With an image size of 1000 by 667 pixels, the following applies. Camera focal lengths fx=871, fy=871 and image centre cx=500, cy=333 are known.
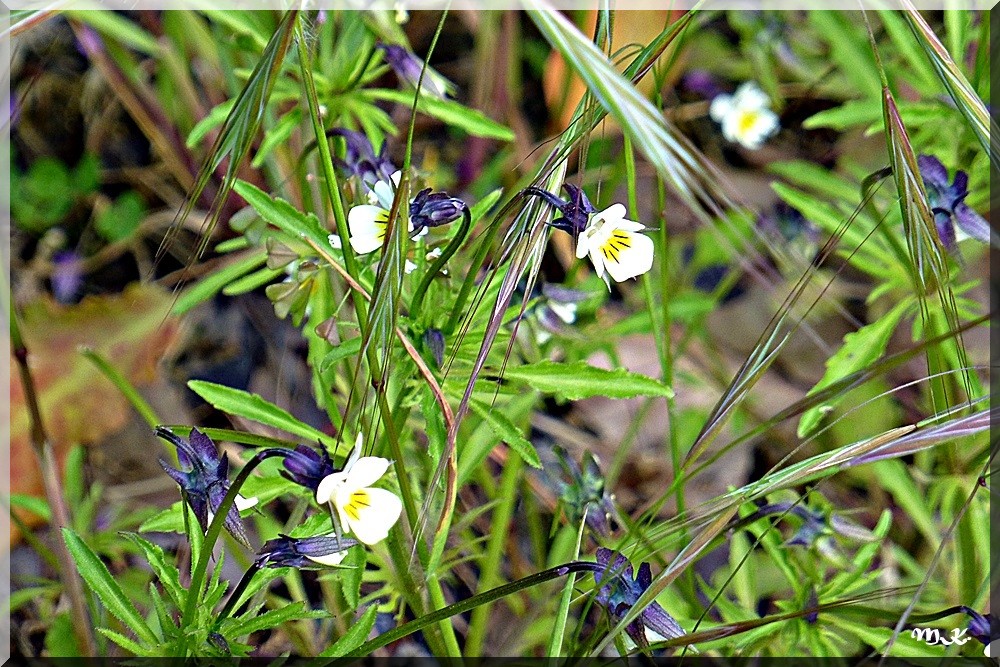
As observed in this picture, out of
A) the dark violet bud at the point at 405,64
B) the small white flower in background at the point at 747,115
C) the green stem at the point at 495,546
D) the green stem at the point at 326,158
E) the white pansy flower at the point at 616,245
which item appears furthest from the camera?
the small white flower in background at the point at 747,115

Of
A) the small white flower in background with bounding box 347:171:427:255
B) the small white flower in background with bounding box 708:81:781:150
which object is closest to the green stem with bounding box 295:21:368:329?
the small white flower in background with bounding box 347:171:427:255

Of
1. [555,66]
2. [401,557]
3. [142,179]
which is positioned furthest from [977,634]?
[142,179]

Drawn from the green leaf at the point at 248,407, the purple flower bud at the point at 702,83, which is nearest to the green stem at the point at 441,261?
the green leaf at the point at 248,407

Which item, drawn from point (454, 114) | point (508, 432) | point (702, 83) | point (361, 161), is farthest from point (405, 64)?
point (702, 83)

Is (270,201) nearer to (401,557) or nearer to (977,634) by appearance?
(401,557)

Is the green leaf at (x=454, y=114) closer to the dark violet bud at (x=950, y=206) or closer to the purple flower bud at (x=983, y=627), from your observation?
the dark violet bud at (x=950, y=206)

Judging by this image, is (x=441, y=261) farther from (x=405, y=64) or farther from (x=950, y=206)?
(x=950, y=206)
